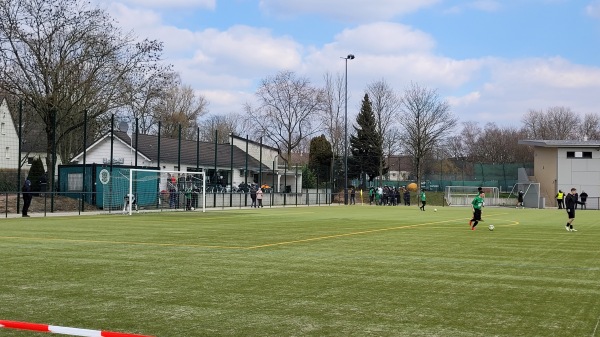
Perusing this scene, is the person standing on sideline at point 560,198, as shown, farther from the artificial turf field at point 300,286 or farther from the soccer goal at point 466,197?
the artificial turf field at point 300,286

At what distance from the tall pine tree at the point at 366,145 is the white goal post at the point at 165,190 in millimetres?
42883

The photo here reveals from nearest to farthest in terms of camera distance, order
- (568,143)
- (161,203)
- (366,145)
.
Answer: (161,203)
(568,143)
(366,145)

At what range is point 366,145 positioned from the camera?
285 ft

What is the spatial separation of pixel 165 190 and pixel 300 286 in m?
33.5

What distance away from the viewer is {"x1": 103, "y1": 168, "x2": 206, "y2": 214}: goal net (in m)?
39.0

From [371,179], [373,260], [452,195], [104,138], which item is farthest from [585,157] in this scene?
[373,260]

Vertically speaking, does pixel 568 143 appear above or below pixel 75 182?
above

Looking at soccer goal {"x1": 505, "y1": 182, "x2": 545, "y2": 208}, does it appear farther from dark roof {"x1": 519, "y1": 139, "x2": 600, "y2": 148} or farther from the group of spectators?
the group of spectators

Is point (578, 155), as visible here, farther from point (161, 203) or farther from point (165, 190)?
point (161, 203)

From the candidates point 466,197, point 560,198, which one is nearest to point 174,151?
point 466,197

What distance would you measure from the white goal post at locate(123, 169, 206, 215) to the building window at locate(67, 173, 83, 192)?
2.90 metres

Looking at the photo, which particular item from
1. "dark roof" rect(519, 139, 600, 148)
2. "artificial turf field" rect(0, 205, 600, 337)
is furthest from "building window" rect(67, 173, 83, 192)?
"dark roof" rect(519, 139, 600, 148)

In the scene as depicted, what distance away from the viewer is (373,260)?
561 inches

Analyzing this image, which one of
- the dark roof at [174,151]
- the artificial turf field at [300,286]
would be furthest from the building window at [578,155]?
the artificial turf field at [300,286]
